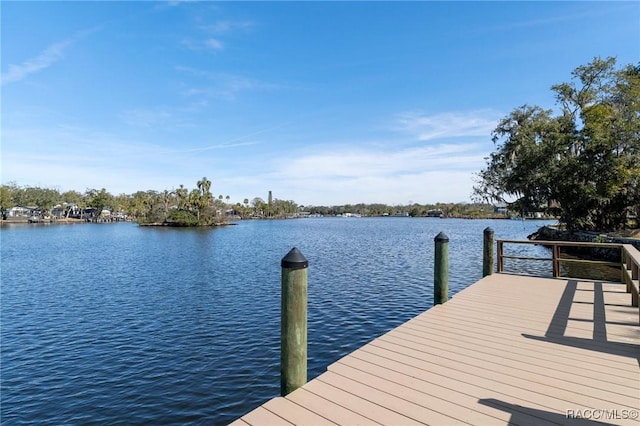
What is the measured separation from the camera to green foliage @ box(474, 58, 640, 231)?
22422 mm

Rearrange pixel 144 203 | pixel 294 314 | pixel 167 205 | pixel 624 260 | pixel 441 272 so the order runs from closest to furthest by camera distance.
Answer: pixel 294 314, pixel 441 272, pixel 624 260, pixel 167 205, pixel 144 203

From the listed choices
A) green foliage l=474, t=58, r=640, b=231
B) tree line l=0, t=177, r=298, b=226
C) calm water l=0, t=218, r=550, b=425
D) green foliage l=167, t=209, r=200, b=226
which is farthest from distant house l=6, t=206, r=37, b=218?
green foliage l=474, t=58, r=640, b=231

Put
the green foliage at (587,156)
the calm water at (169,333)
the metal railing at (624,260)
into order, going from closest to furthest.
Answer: the metal railing at (624,260)
the calm water at (169,333)
the green foliage at (587,156)

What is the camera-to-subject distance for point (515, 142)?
32938 mm

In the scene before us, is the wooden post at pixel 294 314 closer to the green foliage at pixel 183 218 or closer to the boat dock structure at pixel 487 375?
the boat dock structure at pixel 487 375

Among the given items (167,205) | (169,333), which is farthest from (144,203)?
(169,333)

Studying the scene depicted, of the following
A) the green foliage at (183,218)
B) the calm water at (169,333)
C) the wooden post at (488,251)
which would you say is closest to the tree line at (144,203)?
the green foliage at (183,218)

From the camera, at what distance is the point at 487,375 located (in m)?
3.67

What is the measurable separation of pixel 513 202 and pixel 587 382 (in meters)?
32.9

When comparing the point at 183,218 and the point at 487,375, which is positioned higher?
the point at 183,218

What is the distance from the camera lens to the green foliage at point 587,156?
22.4 metres

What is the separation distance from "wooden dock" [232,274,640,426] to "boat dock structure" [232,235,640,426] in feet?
0.03

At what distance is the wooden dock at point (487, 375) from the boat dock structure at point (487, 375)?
0.03 ft

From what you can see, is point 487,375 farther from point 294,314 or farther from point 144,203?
point 144,203
